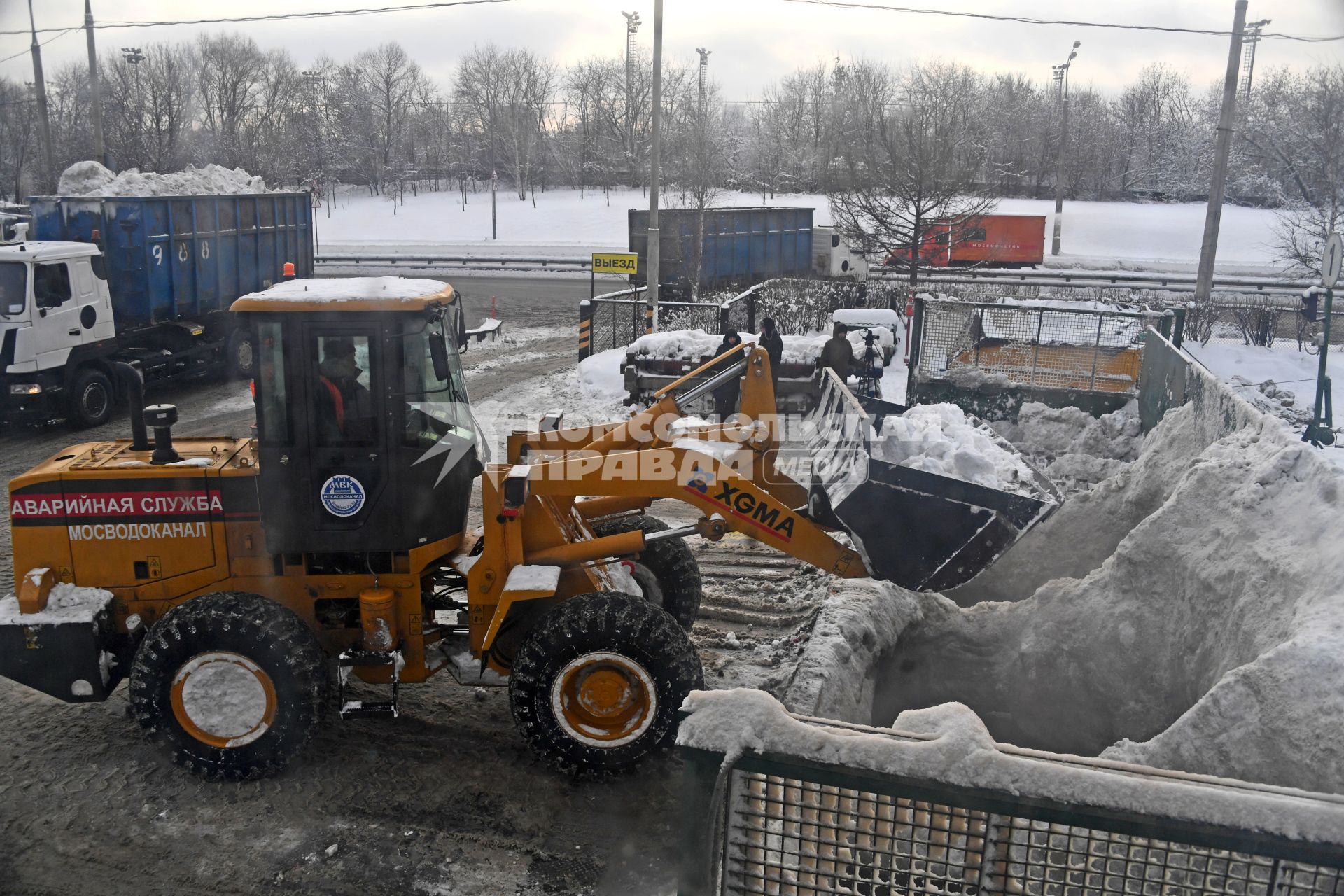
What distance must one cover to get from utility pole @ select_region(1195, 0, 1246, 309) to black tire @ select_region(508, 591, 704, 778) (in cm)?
1994

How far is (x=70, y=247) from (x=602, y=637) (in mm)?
12494

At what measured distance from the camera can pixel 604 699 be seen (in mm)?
5688

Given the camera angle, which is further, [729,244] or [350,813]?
[729,244]

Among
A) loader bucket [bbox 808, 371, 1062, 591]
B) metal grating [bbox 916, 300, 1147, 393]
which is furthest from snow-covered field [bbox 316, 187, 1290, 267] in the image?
loader bucket [bbox 808, 371, 1062, 591]

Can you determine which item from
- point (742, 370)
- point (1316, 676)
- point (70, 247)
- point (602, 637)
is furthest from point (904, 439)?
point (70, 247)

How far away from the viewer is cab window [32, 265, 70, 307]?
13867mm

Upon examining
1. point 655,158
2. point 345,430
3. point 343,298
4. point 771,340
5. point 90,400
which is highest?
point 655,158

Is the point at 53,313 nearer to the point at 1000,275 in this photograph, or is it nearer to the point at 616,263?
the point at 616,263

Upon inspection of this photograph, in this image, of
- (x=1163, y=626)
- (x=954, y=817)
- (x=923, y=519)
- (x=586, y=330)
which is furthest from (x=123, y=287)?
(x=954, y=817)

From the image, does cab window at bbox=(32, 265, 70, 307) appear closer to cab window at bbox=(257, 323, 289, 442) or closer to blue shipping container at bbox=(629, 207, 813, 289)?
cab window at bbox=(257, 323, 289, 442)

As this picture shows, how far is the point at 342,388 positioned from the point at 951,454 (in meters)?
3.71

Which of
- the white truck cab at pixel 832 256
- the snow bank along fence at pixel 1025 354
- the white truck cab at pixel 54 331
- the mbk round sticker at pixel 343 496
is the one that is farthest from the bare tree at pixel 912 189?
the mbk round sticker at pixel 343 496

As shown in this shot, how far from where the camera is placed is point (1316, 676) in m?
3.84

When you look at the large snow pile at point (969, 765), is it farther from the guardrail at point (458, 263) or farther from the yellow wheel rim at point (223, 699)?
the guardrail at point (458, 263)
